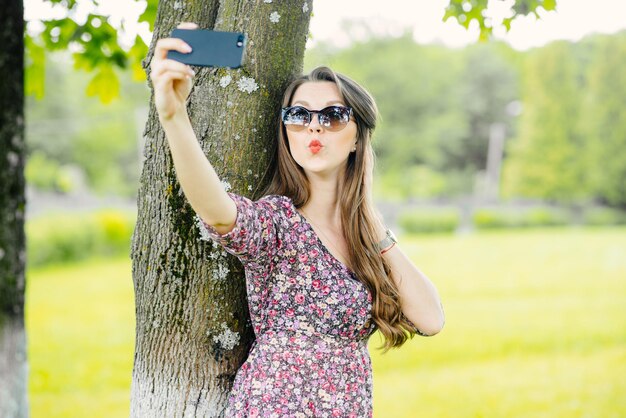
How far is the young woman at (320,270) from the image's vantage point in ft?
7.98

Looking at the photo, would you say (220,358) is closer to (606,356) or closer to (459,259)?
(606,356)

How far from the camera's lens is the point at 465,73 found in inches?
2271

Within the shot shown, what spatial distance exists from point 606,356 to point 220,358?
1000 centimetres

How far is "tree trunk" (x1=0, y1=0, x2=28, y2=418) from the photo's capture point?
3.11 m

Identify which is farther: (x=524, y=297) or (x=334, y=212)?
(x=524, y=297)

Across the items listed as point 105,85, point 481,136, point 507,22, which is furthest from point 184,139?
point 481,136

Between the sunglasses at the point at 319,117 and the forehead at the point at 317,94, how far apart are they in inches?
1.4

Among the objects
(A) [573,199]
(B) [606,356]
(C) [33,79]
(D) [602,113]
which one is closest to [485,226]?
(A) [573,199]

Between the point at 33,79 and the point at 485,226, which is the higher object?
the point at 33,79

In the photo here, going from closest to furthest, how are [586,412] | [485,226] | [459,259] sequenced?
1. [586,412]
2. [459,259]
3. [485,226]

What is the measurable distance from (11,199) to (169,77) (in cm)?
166

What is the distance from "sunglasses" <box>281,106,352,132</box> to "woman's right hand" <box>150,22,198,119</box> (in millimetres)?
723

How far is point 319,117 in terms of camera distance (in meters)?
2.61

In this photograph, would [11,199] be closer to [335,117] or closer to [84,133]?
[335,117]
